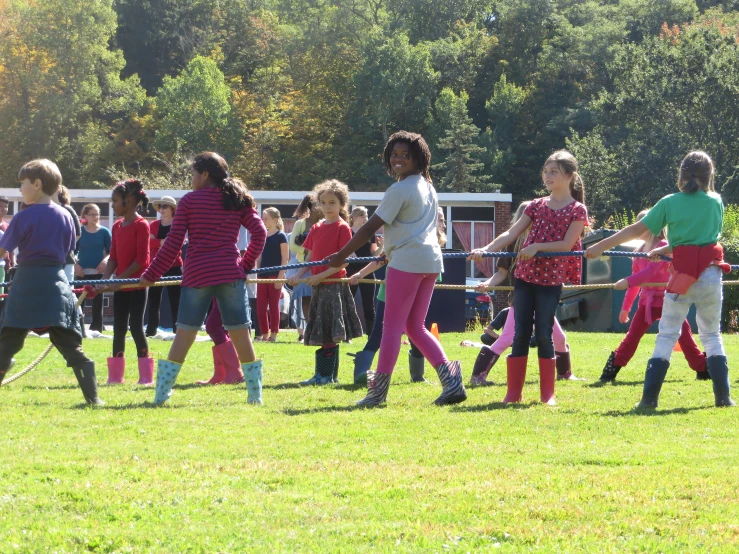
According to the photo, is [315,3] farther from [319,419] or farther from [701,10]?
[319,419]

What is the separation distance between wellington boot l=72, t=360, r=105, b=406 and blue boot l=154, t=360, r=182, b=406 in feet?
1.36

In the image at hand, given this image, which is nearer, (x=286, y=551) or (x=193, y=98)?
(x=286, y=551)

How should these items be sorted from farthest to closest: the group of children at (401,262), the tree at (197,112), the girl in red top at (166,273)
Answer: the tree at (197,112), the girl in red top at (166,273), the group of children at (401,262)

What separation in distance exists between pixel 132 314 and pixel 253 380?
2.15 meters

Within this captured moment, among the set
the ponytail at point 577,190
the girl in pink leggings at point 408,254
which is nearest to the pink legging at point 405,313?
the girl in pink leggings at point 408,254

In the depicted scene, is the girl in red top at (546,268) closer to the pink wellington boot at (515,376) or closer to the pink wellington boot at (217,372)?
the pink wellington boot at (515,376)

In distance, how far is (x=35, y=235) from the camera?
784 centimetres

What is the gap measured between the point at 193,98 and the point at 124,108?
17.4 feet

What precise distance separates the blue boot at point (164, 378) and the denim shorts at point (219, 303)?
1.04 ft

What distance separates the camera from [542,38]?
79.0m

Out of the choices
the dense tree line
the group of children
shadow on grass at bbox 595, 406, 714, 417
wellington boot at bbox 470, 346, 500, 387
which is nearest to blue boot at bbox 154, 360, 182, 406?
the group of children

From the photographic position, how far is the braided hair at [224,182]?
7910mm

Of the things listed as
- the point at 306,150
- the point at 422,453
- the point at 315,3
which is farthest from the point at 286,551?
the point at 315,3

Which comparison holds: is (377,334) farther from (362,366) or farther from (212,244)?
(212,244)
